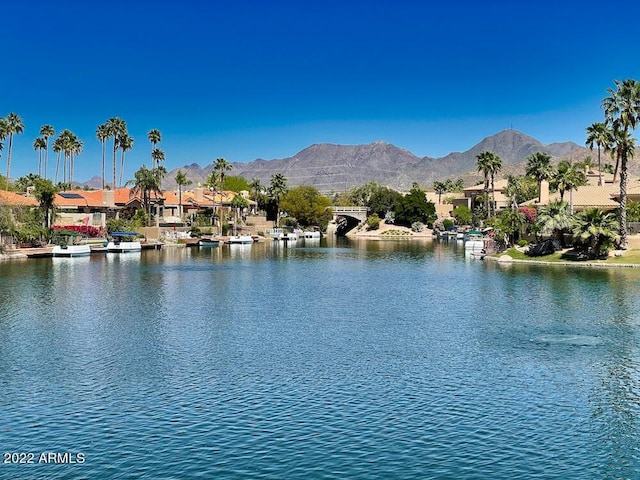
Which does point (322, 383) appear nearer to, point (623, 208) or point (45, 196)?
point (623, 208)

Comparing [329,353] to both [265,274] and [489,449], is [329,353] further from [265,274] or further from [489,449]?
[265,274]

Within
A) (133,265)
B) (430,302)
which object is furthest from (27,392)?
(133,265)

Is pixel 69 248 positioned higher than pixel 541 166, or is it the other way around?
pixel 541 166

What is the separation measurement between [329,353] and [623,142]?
211 ft

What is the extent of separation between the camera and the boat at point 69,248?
101 metres

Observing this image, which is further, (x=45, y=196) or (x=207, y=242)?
(x=207, y=242)

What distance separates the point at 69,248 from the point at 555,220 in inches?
2690

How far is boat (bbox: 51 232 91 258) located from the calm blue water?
3919 cm

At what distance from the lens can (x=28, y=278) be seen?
72.7 meters

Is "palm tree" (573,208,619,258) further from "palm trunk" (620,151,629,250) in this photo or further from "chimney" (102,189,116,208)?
"chimney" (102,189,116,208)

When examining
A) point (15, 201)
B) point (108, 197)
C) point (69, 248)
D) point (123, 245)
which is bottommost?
point (69, 248)

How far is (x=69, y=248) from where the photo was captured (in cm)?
10144

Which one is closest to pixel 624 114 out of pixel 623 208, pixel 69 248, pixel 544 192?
pixel 623 208

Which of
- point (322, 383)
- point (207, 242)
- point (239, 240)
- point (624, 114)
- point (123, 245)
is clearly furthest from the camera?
point (239, 240)
